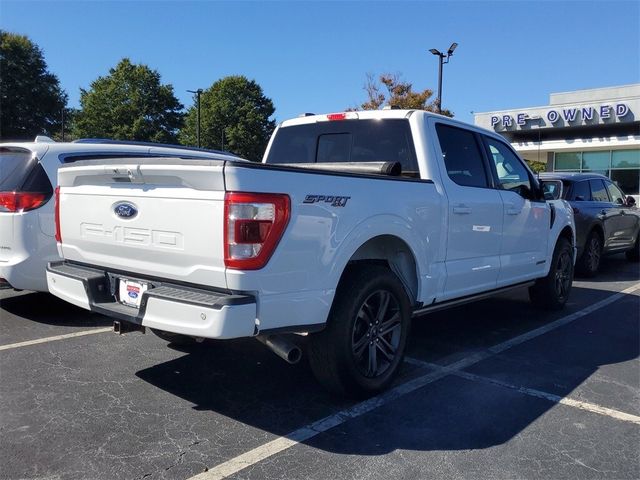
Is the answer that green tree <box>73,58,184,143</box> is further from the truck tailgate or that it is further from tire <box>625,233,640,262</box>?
the truck tailgate

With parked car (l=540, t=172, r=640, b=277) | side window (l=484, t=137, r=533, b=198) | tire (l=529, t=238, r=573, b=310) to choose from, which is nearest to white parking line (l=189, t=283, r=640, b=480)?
tire (l=529, t=238, r=573, b=310)

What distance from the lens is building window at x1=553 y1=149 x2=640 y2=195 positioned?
3247 cm

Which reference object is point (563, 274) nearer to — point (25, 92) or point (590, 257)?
point (590, 257)

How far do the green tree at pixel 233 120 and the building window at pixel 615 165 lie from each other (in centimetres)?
3125

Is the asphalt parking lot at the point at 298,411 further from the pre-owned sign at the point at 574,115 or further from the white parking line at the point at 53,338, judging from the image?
the pre-owned sign at the point at 574,115

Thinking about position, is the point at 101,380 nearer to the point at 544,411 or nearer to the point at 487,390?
the point at 487,390

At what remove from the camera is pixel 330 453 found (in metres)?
2.96

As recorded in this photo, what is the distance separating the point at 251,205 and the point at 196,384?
5.64 ft

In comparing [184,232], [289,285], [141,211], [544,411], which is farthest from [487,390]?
[141,211]

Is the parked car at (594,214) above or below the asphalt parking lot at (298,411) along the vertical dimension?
above

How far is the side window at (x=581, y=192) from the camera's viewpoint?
8.88 metres

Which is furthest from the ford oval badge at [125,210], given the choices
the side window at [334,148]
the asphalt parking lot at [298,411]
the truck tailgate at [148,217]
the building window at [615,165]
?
the building window at [615,165]

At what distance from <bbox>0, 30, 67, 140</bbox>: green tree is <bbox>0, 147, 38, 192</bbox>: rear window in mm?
45883

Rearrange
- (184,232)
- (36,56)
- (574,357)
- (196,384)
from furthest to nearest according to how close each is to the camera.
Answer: (36,56) < (574,357) < (196,384) < (184,232)
